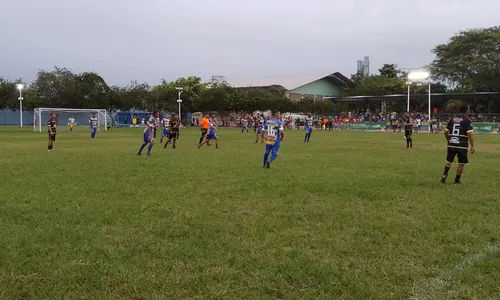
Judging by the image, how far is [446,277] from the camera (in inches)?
181

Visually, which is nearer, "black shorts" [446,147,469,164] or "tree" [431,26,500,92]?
"black shorts" [446,147,469,164]

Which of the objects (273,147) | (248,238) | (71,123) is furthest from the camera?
(71,123)

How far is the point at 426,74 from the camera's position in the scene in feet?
166

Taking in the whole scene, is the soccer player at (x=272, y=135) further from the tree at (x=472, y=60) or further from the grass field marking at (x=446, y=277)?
the tree at (x=472, y=60)

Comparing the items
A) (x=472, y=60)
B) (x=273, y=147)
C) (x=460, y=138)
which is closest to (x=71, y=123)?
(x=273, y=147)

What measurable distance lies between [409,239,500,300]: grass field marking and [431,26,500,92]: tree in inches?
2315

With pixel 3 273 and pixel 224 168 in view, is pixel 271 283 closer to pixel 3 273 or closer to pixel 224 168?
pixel 3 273

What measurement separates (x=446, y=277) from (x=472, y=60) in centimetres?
6199

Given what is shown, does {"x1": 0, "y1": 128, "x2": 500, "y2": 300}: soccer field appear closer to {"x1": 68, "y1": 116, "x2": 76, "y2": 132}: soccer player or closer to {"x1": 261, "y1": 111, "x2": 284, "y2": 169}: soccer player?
{"x1": 261, "y1": 111, "x2": 284, "y2": 169}: soccer player

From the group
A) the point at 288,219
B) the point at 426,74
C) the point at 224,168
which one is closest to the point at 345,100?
the point at 426,74

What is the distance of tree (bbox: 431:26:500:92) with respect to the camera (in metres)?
57.5

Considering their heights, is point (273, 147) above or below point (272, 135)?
below

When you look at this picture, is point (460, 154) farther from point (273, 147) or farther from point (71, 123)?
point (71, 123)

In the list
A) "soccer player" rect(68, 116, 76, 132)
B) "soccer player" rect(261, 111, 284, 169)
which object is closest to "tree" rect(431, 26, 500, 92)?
"soccer player" rect(68, 116, 76, 132)
